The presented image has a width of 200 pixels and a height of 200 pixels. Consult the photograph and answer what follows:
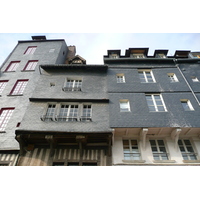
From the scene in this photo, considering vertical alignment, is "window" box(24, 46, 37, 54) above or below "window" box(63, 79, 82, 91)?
above

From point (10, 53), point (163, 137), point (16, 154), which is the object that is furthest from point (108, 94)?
point (10, 53)

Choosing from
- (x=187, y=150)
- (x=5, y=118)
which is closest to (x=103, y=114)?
(x=187, y=150)

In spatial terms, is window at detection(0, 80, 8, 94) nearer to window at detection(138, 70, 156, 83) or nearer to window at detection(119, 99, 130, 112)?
window at detection(119, 99, 130, 112)

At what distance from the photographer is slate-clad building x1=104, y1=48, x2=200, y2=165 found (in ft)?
33.2

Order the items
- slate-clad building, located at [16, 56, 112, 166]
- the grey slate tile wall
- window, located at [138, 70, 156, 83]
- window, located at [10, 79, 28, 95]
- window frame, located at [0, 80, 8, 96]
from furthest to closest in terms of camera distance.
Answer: window frame, located at [0, 80, 8, 96]
window, located at [138, 70, 156, 83]
window, located at [10, 79, 28, 95]
the grey slate tile wall
slate-clad building, located at [16, 56, 112, 166]

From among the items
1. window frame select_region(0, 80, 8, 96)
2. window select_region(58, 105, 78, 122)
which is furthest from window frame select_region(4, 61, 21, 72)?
window select_region(58, 105, 78, 122)

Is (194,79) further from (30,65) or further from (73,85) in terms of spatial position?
(30,65)

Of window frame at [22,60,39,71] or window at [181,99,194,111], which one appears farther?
window frame at [22,60,39,71]

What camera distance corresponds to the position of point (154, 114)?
1116 cm

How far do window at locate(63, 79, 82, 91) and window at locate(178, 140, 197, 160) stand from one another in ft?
29.6

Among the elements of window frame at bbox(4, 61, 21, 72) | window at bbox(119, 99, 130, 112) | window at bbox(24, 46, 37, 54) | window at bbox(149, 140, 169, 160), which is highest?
window at bbox(24, 46, 37, 54)

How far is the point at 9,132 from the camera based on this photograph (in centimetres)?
1128

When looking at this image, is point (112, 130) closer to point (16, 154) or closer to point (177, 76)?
point (16, 154)

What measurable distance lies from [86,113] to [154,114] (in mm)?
5056
